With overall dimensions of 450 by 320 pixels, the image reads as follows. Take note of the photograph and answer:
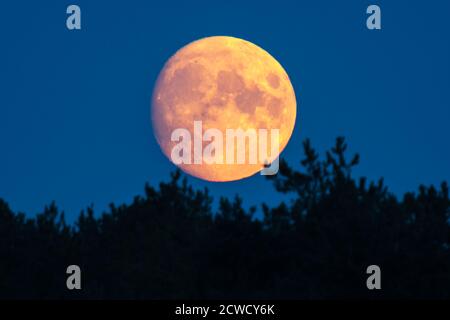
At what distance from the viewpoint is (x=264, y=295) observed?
34688mm

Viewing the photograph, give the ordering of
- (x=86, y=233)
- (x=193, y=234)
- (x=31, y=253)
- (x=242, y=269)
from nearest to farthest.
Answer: (x=242, y=269) < (x=193, y=234) < (x=31, y=253) < (x=86, y=233)

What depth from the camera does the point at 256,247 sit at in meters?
37.5

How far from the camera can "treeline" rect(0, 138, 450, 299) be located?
34.3m

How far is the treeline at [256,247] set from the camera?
1351 inches

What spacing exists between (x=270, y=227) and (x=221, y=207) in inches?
88.3

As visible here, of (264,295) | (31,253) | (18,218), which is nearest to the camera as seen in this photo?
(264,295)

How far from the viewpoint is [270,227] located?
3888 cm

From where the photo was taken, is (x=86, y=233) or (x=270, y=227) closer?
(x=270, y=227)

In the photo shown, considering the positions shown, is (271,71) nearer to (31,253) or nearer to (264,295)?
(264,295)

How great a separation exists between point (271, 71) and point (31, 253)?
14794 mm
